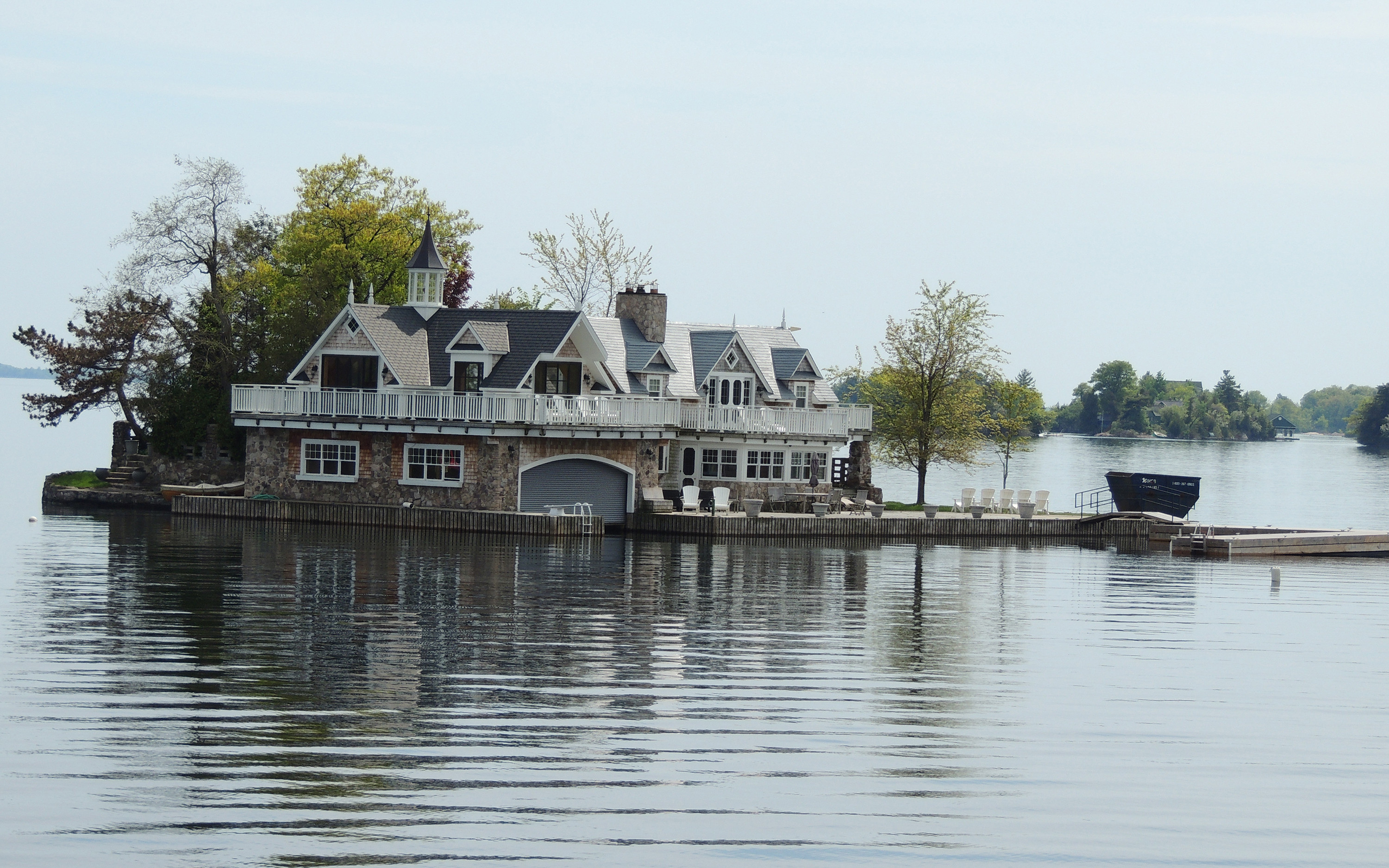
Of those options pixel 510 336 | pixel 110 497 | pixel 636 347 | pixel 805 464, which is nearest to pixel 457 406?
pixel 510 336

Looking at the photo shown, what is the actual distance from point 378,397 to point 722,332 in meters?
14.0

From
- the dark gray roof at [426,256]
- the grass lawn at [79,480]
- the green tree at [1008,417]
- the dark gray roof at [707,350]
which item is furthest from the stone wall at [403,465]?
the green tree at [1008,417]

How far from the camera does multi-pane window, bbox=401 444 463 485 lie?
4766 cm

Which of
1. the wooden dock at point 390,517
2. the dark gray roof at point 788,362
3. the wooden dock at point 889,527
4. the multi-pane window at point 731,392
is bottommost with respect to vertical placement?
the wooden dock at point 889,527

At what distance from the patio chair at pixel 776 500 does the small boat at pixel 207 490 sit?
1769cm

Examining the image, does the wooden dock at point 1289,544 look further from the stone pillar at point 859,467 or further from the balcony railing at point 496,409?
the balcony railing at point 496,409

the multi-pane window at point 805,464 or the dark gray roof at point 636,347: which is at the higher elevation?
the dark gray roof at point 636,347

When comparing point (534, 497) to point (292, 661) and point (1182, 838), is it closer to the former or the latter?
point (292, 661)

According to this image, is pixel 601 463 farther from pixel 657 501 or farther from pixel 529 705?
pixel 529 705

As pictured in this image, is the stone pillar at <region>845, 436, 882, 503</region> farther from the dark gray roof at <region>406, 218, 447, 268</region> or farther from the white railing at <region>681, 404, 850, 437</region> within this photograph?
the dark gray roof at <region>406, 218, 447, 268</region>

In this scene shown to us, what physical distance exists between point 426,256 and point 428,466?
819cm

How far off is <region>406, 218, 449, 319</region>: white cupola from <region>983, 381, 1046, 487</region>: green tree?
86.6ft

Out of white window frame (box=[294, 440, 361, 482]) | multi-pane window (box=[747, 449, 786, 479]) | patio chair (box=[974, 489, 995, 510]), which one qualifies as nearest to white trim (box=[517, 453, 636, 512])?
white window frame (box=[294, 440, 361, 482])

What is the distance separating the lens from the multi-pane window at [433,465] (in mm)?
47656
